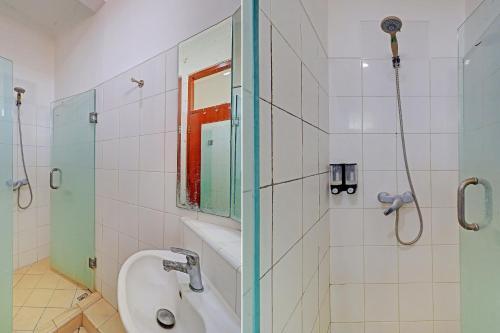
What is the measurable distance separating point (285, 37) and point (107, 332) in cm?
88

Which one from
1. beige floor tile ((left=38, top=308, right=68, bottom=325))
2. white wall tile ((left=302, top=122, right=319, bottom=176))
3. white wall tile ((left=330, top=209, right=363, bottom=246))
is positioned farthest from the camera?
white wall tile ((left=330, top=209, right=363, bottom=246))

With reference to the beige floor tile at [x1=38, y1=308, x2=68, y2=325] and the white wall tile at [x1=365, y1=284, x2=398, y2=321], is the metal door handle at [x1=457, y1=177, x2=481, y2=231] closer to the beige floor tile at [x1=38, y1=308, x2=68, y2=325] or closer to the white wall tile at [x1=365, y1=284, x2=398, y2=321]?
the white wall tile at [x1=365, y1=284, x2=398, y2=321]

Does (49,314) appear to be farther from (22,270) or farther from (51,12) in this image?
(51,12)

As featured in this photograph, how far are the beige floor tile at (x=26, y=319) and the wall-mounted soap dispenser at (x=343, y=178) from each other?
1142 millimetres

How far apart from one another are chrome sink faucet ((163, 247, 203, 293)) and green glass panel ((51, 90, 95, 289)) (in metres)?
0.27

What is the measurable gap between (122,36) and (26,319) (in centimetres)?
74

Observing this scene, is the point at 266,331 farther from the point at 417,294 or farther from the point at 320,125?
the point at 417,294

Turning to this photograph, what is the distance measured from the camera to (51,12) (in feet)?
2.06

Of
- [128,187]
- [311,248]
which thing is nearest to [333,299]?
Answer: [311,248]

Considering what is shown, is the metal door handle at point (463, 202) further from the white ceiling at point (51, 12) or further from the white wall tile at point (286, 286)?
the white ceiling at point (51, 12)

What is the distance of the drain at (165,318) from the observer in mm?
674

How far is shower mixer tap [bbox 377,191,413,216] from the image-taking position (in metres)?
1.20

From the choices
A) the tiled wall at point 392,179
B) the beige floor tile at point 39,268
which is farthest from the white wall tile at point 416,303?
the beige floor tile at point 39,268

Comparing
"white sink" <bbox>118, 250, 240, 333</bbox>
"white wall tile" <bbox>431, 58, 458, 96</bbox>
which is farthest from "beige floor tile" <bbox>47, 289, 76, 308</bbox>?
"white wall tile" <bbox>431, 58, 458, 96</bbox>
